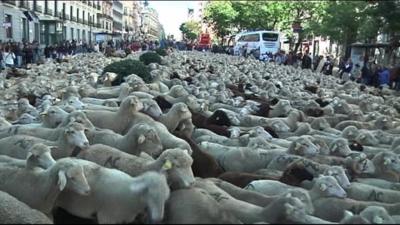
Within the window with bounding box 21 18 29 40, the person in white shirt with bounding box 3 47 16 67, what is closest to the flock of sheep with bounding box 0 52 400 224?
the person in white shirt with bounding box 3 47 16 67

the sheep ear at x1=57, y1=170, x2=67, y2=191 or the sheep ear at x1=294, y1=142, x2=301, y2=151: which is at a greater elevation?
the sheep ear at x1=57, y1=170, x2=67, y2=191

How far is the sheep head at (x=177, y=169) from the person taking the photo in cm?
420

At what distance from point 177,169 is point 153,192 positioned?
0.69m

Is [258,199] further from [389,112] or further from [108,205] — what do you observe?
[389,112]

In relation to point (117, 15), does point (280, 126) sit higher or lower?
lower

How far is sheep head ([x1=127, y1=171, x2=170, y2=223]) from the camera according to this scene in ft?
11.9

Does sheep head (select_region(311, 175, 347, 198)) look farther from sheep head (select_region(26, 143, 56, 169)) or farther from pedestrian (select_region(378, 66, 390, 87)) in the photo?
pedestrian (select_region(378, 66, 390, 87))

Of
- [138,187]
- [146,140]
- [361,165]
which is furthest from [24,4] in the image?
[138,187]

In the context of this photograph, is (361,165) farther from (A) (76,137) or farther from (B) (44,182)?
(B) (44,182)

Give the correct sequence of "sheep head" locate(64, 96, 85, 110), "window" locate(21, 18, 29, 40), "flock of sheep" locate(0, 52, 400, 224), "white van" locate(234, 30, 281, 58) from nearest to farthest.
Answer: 1. "flock of sheep" locate(0, 52, 400, 224)
2. "sheep head" locate(64, 96, 85, 110)
3. "white van" locate(234, 30, 281, 58)
4. "window" locate(21, 18, 29, 40)

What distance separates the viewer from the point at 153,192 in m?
3.65

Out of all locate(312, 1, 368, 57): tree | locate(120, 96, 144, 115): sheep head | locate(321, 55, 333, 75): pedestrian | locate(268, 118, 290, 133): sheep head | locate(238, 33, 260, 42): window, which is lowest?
locate(321, 55, 333, 75): pedestrian

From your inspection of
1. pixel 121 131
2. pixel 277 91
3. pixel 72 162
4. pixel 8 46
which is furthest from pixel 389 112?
pixel 8 46

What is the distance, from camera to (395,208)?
5.23 meters
